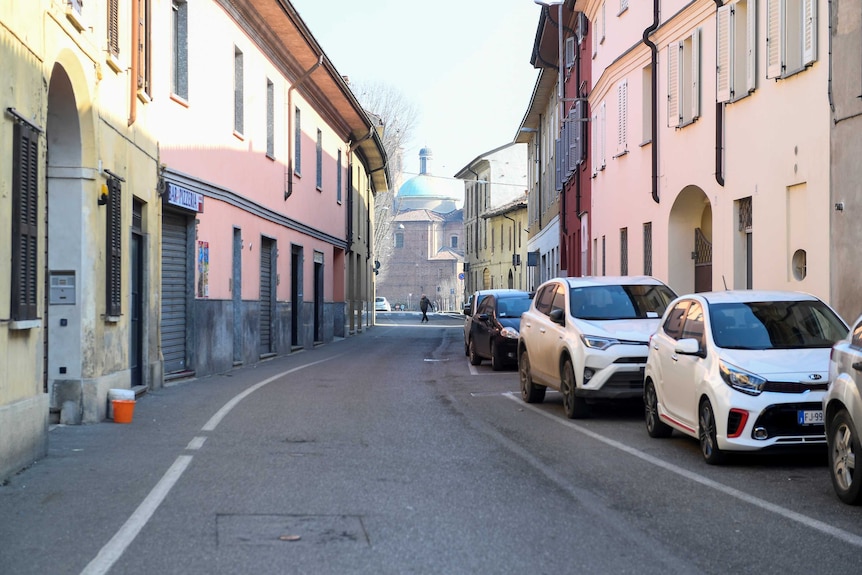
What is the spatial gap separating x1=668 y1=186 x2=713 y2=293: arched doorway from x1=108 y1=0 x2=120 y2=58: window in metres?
10.7

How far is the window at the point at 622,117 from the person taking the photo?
83.6 feet

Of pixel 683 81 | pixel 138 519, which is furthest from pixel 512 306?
pixel 138 519

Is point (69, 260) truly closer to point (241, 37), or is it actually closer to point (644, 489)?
point (644, 489)

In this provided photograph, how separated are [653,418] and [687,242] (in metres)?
10.7

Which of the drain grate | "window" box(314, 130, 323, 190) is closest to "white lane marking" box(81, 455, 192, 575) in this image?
the drain grate

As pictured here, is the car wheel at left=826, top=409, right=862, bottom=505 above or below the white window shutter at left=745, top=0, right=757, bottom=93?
below

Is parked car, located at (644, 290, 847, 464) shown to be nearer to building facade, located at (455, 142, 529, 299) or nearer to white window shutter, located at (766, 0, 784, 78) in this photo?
white window shutter, located at (766, 0, 784, 78)

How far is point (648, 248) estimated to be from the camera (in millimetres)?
24047

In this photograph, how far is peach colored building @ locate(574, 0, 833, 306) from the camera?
49.8 ft

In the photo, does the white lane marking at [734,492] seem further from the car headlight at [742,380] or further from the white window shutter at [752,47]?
the white window shutter at [752,47]

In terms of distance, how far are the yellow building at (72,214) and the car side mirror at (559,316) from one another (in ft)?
17.4

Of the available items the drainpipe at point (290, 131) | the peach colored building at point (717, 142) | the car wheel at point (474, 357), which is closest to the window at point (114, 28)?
the peach colored building at point (717, 142)

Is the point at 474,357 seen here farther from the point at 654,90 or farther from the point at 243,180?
the point at 654,90

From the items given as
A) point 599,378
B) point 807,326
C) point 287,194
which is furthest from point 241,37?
point 807,326
